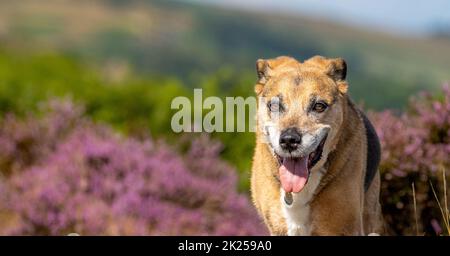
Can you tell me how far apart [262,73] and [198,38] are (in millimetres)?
86714

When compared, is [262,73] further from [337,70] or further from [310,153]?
A: [310,153]

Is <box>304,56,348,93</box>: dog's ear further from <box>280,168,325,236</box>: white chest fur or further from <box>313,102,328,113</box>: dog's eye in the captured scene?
<box>280,168,325,236</box>: white chest fur

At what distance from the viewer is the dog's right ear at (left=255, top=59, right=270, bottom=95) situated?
670cm

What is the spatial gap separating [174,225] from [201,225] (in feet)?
1.64

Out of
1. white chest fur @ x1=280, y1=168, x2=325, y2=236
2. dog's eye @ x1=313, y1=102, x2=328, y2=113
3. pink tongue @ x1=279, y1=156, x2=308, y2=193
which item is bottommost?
white chest fur @ x1=280, y1=168, x2=325, y2=236

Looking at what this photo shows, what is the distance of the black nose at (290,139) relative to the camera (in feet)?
19.5

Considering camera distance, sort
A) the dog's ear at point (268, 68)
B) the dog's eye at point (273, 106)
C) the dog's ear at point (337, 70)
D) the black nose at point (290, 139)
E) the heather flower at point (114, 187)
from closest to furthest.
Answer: the black nose at point (290, 139) < the dog's eye at point (273, 106) < the dog's ear at point (337, 70) < the dog's ear at point (268, 68) < the heather flower at point (114, 187)

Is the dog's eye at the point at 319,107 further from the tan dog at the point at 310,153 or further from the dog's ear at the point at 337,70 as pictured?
the dog's ear at the point at 337,70

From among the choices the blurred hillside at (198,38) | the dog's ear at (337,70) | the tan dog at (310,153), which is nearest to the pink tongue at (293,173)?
the tan dog at (310,153)

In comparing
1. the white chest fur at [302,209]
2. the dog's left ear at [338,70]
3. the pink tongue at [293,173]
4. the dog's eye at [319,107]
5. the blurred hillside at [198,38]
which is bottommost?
the white chest fur at [302,209]

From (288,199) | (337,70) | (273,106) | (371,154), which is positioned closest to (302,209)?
(288,199)

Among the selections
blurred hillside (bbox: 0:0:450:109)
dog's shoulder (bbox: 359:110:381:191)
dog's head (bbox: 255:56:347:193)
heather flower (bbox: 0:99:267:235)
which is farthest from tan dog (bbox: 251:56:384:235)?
blurred hillside (bbox: 0:0:450:109)

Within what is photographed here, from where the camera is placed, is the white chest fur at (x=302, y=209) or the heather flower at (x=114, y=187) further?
the heather flower at (x=114, y=187)

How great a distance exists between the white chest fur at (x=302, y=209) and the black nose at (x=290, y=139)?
0.41 meters
